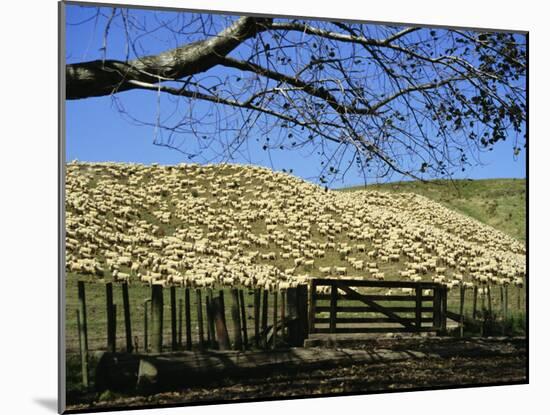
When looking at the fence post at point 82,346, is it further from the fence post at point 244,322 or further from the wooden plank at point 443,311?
the wooden plank at point 443,311

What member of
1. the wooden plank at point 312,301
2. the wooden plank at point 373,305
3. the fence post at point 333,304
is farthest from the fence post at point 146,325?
the wooden plank at point 373,305

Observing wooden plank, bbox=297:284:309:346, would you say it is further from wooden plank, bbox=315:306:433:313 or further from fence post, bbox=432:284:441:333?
fence post, bbox=432:284:441:333

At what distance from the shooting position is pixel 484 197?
34.6ft

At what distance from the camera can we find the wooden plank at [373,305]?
9.91m

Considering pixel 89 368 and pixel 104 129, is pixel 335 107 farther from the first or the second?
pixel 89 368

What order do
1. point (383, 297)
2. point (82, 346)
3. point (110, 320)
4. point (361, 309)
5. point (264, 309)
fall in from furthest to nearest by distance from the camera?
1. point (383, 297)
2. point (361, 309)
3. point (264, 309)
4. point (110, 320)
5. point (82, 346)

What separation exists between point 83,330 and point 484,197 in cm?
441

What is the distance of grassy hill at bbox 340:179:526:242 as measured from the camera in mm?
10375

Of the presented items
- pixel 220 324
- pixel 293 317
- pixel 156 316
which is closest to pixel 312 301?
pixel 293 317

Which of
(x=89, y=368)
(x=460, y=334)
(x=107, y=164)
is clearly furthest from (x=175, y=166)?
(x=460, y=334)

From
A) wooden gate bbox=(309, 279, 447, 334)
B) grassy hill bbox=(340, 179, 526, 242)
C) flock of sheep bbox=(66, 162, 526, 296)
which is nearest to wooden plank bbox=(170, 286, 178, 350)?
flock of sheep bbox=(66, 162, 526, 296)

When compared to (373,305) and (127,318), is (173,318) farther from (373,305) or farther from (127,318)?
(373,305)

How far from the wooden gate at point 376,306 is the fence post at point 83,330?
2.20 m

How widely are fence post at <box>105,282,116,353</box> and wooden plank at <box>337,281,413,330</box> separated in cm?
225
